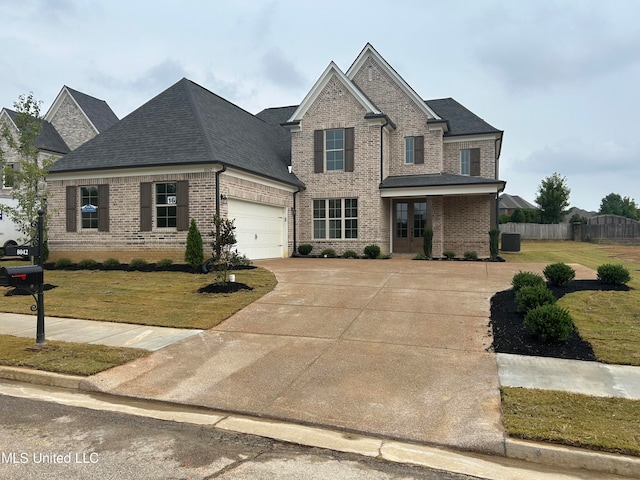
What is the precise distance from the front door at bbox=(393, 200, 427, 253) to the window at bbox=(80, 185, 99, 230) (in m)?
13.6

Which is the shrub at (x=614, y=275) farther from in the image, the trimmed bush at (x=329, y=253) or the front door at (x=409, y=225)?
the trimmed bush at (x=329, y=253)

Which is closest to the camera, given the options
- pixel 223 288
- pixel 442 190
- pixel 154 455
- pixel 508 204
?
pixel 154 455

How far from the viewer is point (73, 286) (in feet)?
43.1

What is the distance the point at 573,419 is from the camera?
456 centimetres

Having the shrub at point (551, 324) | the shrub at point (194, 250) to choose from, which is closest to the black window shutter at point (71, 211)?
the shrub at point (194, 250)

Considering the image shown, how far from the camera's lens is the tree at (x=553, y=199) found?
129 ft

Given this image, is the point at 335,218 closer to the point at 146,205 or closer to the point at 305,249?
the point at 305,249

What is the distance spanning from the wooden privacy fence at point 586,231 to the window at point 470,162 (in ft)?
47.7

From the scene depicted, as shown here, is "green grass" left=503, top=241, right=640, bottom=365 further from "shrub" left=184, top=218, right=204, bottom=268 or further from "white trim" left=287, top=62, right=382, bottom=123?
"white trim" left=287, top=62, right=382, bottom=123

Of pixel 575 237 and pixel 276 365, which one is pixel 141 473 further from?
pixel 575 237

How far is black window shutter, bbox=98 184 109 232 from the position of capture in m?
16.8

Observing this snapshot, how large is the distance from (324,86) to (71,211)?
40.5 feet

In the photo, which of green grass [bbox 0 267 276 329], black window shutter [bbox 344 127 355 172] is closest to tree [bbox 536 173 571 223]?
black window shutter [bbox 344 127 355 172]

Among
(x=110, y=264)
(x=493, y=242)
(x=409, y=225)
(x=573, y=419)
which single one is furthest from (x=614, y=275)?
(x=110, y=264)
